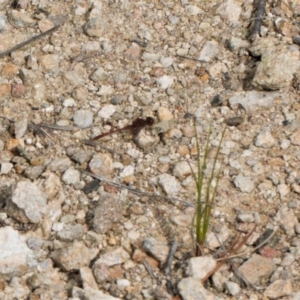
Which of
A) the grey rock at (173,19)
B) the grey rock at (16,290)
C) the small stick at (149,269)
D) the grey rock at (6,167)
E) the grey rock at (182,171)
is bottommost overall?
the grey rock at (16,290)

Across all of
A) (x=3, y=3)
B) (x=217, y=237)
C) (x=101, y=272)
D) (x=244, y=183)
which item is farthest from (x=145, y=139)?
(x=3, y=3)

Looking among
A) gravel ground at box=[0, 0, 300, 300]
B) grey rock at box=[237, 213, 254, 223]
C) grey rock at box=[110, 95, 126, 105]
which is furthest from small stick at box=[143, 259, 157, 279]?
grey rock at box=[110, 95, 126, 105]

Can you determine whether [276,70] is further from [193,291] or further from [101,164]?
[193,291]

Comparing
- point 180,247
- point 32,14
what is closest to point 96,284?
point 180,247

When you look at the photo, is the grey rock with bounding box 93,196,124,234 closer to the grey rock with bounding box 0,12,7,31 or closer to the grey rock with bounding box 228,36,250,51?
the grey rock with bounding box 228,36,250,51

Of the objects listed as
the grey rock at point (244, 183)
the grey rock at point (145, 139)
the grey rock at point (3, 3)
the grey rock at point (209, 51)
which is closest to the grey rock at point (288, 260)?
the grey rock at point (244, 183)

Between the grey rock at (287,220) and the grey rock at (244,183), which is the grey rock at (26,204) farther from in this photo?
the grey rock at (287,220)

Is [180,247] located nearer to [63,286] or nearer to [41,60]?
[63,286]
